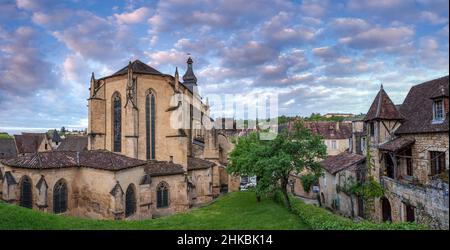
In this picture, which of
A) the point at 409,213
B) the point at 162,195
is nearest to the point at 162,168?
the point at 162,195

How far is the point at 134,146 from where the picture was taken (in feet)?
90.9

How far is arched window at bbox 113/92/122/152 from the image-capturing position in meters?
29.0

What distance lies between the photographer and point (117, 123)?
1152 inches

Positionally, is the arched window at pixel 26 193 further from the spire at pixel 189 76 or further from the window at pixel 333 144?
the window at pixel 333 144

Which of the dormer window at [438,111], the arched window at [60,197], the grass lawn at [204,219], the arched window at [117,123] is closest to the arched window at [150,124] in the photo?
the arched window at [117,123]

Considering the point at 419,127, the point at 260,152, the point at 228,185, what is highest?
the point at 419,127

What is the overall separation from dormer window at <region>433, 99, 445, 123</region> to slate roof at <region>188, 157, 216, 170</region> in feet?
70.1

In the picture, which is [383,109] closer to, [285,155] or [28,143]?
[285,155]

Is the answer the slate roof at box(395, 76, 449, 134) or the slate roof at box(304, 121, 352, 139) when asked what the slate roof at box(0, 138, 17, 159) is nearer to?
the slate roof at box(304, 121, 352, 139)

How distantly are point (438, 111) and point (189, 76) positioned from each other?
145 feet

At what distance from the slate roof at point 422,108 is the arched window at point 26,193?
27.9m
